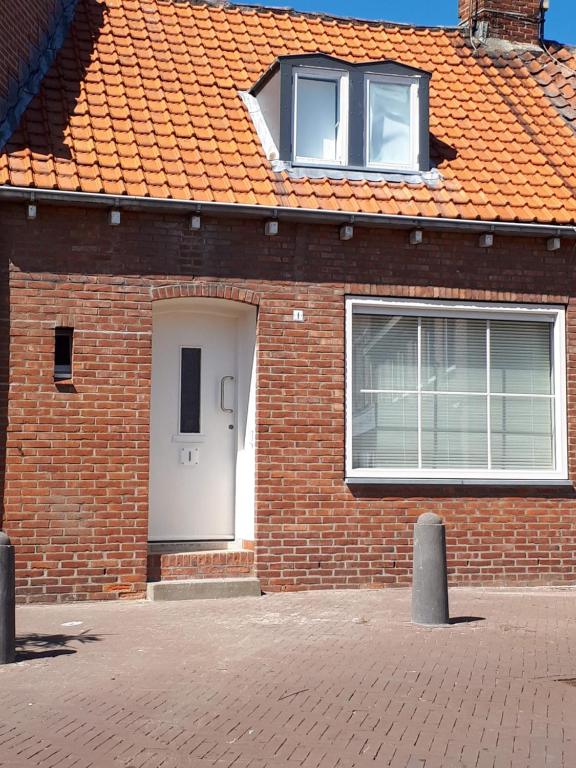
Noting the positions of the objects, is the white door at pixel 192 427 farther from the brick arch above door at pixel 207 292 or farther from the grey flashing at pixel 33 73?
the grey flashing at pixel 33 73

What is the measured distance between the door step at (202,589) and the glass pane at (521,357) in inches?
145

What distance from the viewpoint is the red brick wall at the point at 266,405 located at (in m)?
10.7

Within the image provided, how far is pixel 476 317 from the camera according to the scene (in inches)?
481

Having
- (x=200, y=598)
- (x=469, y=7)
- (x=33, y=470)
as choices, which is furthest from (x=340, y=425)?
(x=469, y=7)

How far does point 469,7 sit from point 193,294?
312 inches

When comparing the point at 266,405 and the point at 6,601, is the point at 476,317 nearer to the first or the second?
the point at 266,405

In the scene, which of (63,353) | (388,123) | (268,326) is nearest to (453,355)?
(268,326)

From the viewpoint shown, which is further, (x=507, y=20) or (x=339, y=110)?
(x=507, y=20)

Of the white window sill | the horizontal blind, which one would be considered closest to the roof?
the horizontal blind

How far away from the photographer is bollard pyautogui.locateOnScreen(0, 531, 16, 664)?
305 inches

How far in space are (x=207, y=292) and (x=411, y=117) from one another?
11.4 ft

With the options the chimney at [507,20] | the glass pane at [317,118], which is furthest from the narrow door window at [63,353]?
the chimney at [507,20]

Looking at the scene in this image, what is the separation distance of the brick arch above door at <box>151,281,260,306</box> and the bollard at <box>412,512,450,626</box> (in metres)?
3.30

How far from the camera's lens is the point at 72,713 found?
6664mm
